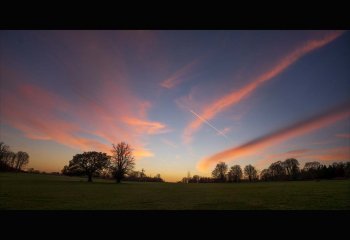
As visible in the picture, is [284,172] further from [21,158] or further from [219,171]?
[21,158]

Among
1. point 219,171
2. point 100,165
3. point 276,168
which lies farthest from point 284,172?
point 100,165

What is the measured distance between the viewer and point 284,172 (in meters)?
183

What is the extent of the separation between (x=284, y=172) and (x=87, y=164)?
15971 cm

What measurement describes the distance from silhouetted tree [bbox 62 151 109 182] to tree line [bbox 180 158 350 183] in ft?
340

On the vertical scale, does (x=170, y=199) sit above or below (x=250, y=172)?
below

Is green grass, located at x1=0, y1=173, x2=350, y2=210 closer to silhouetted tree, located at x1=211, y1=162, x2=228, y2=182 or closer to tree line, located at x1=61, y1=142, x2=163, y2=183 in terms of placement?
tree line, located at x1=61, y1=142, x2=163, y2=183

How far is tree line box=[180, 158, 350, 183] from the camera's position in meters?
126

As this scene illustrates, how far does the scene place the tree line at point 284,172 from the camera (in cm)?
12604

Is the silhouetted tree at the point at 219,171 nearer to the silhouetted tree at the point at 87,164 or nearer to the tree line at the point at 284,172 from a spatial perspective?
the tree line at the point at 284,172

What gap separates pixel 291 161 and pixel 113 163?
6251 inches

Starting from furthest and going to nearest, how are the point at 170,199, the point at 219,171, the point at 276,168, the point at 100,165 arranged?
the point at 276,168, the point at 219,171, the point at 100,165, the point at 170,199
